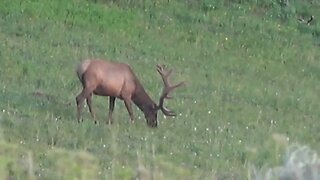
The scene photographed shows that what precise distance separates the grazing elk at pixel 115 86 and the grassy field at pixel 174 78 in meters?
0.22

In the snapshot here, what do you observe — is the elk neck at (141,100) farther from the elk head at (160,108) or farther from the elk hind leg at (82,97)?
the elk hind leg at (82,97)

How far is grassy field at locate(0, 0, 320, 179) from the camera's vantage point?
37.9 feet

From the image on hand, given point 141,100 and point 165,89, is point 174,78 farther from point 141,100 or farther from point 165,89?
point 165,89

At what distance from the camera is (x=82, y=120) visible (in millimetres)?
13375

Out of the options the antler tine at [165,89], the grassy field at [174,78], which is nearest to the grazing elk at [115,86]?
the antler tine at [165,89]

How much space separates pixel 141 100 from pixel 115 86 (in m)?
0.68

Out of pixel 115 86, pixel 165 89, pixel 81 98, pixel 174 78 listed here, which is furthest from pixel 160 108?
pixel 174 78

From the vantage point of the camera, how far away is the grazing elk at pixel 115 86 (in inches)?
537

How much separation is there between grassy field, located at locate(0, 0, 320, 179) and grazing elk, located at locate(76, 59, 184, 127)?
0.22 metres

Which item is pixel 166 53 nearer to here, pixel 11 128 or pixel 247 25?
pixel 247 25

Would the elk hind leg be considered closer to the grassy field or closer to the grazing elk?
the grazing elk

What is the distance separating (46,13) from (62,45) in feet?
6.73

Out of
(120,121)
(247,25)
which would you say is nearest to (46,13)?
(247,25)

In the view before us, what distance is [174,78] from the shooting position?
1817cm
